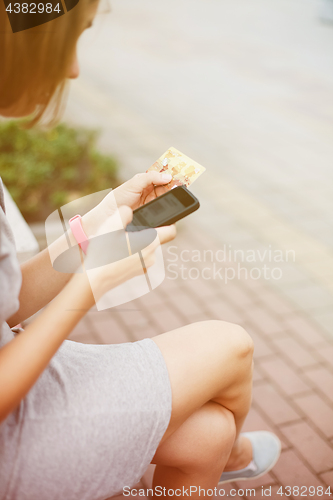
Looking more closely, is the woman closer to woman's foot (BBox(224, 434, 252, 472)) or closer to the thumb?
the thumb

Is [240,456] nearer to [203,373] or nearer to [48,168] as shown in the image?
[203,373]

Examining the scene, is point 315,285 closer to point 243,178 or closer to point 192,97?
point 243,178

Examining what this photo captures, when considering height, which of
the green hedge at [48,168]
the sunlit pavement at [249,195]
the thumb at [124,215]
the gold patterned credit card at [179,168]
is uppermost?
the thumb at [124,215]

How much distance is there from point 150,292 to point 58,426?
6.00 ft

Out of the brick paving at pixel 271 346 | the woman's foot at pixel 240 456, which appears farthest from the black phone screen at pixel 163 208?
the brick paving at pixel 271 346

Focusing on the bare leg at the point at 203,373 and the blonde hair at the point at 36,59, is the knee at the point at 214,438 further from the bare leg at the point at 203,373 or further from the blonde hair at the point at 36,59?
the blonde hair at the point at 36,59

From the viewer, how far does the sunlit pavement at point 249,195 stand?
2.32 m

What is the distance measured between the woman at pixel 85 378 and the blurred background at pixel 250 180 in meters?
0.34

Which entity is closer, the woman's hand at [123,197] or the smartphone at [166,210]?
the smartphone at [166,210]

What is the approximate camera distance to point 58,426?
111cm

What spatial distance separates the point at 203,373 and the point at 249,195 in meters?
3.18

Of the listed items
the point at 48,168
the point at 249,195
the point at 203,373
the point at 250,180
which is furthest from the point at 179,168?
the point at 250,180

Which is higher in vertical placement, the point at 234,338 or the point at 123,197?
the point at 123,197

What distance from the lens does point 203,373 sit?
130 cm
